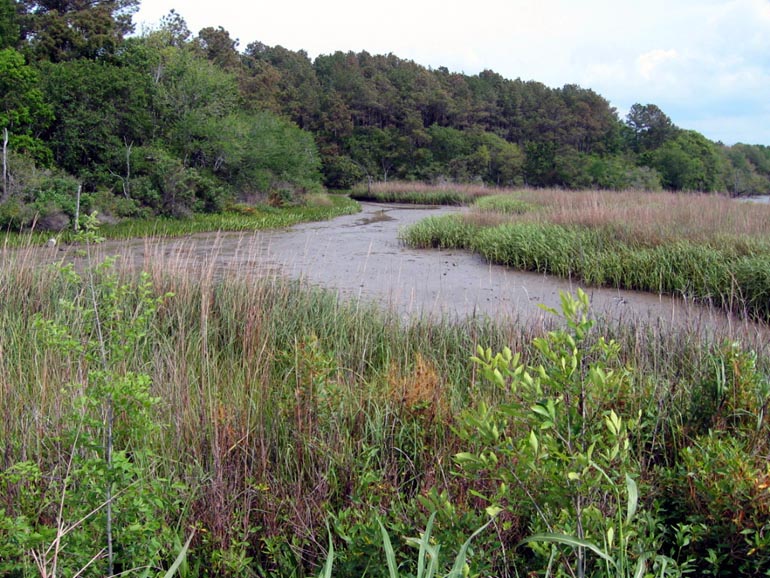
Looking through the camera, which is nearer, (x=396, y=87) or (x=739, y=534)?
(x=739, y=534)

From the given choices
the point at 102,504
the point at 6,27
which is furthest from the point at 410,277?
the point at 6,27

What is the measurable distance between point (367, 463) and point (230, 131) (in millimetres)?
21400

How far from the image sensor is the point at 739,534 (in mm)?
1913

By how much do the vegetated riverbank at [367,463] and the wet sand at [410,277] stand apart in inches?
66.1

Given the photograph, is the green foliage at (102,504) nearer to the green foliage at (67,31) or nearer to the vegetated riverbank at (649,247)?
the vegetated riverbank at (649,247)

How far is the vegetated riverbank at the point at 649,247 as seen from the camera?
7.39 m

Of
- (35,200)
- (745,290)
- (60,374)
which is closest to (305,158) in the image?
(35,200)

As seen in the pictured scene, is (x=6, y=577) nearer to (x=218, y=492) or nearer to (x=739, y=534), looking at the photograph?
(x=218, y=492)

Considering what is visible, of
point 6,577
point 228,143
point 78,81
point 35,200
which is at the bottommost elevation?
point 6,577

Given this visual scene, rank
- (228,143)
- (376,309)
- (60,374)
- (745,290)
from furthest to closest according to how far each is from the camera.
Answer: (228,143) < (745,290) < (376,309) < (60,374)

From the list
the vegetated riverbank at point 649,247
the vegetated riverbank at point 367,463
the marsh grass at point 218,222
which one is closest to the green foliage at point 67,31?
the marsh grass at point 218,222

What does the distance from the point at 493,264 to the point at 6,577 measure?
9109mm

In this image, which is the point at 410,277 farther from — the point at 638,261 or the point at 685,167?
the point at 685,167

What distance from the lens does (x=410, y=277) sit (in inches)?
345
